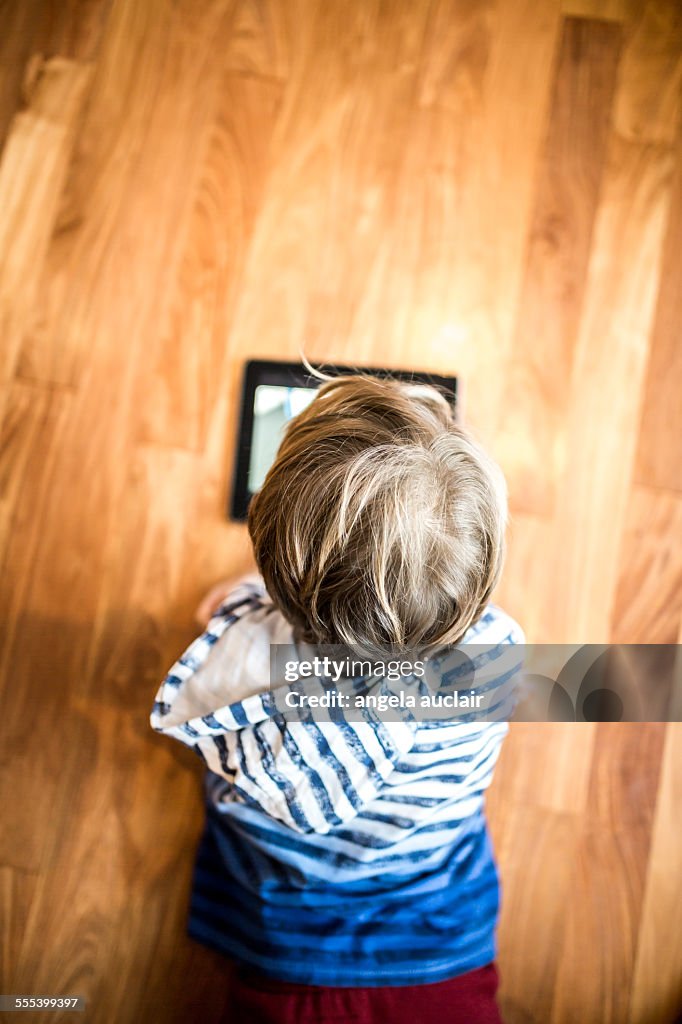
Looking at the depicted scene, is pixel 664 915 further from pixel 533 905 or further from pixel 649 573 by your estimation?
pixel 649 573

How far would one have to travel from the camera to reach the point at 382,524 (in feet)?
1.49

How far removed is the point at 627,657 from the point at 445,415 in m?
0.45

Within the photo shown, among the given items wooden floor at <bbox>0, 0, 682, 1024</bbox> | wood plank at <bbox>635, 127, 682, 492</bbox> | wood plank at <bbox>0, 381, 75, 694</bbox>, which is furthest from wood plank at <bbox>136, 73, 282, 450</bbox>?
wood plank at <bbox>635, 127, 682, 492</bbox>

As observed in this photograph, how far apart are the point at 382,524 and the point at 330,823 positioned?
27 cm

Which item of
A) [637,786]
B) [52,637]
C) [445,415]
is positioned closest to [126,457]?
[52,637]

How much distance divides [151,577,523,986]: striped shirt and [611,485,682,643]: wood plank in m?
0.23

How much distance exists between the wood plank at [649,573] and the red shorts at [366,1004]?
407 mm

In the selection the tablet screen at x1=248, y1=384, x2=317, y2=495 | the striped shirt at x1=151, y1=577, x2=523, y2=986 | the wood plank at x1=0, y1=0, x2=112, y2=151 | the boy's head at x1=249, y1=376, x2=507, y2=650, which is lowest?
the striped shirt at x1=151, y1=577, x2=523, y2=986

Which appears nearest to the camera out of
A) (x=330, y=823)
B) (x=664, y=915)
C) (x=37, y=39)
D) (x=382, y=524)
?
(x=382, y=524)

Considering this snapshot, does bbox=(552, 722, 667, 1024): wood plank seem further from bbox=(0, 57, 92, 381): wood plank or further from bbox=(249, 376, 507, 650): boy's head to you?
bbox=(0, 57, 92, 381): wood plank

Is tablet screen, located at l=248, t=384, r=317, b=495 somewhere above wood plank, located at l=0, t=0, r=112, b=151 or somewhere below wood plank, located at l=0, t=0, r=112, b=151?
below

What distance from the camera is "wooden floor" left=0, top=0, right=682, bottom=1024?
0.80 meters

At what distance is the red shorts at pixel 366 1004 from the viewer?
632 mm

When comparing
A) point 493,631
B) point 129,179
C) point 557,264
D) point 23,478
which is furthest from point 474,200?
point 23,478
